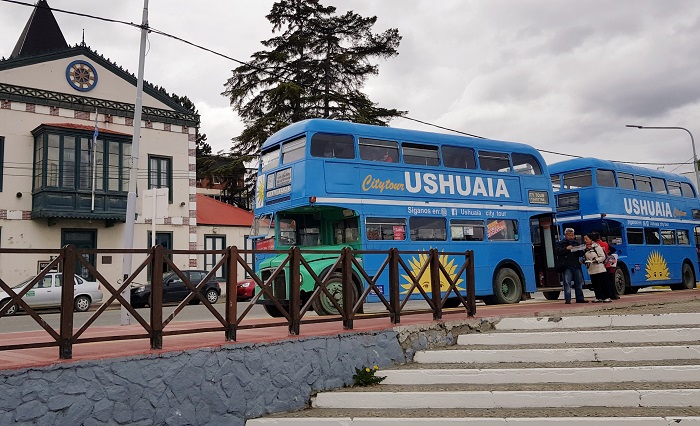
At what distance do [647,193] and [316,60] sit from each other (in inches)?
788

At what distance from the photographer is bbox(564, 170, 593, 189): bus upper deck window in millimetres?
18828

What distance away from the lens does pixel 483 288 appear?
48.6 ft

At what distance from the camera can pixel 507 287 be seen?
15.6 meters

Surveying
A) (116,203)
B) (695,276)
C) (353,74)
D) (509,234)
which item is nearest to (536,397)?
(509,234)

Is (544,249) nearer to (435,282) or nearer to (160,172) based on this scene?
(435,282)

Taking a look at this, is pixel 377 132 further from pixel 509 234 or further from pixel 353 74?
pixel 353 74

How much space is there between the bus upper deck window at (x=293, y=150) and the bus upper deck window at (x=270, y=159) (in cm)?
30

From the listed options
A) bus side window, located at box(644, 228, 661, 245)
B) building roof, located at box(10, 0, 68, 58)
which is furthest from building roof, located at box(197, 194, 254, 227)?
bus side window, located at box(644, 228, 661, 245)

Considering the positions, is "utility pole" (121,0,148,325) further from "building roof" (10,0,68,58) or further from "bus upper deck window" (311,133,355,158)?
"building roof" (10,0,68,58)

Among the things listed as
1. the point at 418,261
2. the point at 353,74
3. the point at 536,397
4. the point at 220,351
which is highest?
the point at 353,74

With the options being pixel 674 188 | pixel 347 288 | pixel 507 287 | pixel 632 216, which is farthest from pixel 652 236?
pixel 347 288

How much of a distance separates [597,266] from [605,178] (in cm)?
739

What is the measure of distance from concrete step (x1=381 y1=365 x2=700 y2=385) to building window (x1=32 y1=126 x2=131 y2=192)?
21681 millimetres

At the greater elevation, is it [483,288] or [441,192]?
[441,192]
